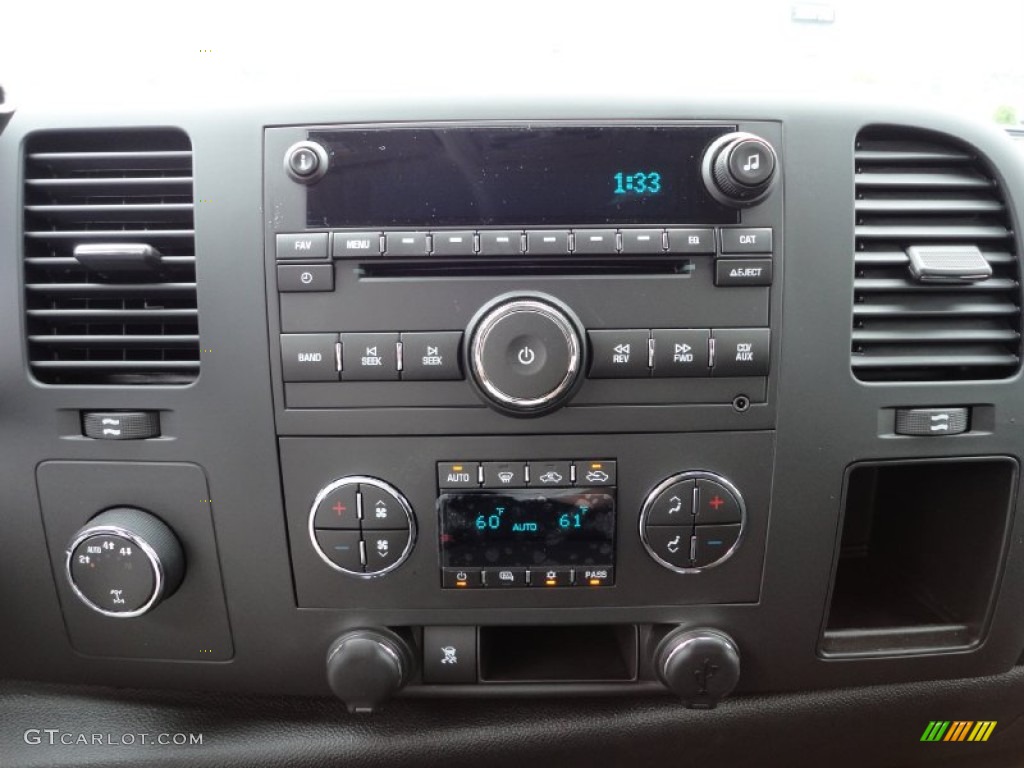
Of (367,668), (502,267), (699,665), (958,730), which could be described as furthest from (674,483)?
(958,730)

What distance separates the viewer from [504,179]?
777 millimetres

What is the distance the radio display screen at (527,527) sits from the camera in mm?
837

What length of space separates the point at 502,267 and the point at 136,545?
552mm

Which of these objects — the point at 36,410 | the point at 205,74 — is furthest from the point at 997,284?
the point at 36,410

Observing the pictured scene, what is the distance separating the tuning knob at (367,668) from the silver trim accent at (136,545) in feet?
0.75

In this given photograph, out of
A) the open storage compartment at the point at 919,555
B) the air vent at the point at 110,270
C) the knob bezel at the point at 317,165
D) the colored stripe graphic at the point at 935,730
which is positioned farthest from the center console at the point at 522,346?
the colored stripe graphic at the point at 935,730

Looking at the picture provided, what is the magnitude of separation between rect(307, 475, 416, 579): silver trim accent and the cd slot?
0.25m

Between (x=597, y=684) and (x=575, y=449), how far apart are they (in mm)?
341

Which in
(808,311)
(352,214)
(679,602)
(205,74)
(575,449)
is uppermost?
(205,74)

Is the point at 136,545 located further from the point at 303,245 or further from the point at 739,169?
the point at 739,169

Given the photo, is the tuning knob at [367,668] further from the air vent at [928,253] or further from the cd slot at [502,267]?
the air vent at [928,253]

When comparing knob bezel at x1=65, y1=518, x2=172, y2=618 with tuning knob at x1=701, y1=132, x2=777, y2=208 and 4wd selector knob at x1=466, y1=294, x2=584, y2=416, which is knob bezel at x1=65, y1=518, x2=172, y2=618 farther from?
tuning knob at x1=701, y1=132, x2=777, y2=208

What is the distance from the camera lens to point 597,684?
92 centimetres

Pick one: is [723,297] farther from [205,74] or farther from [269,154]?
[205,74]
